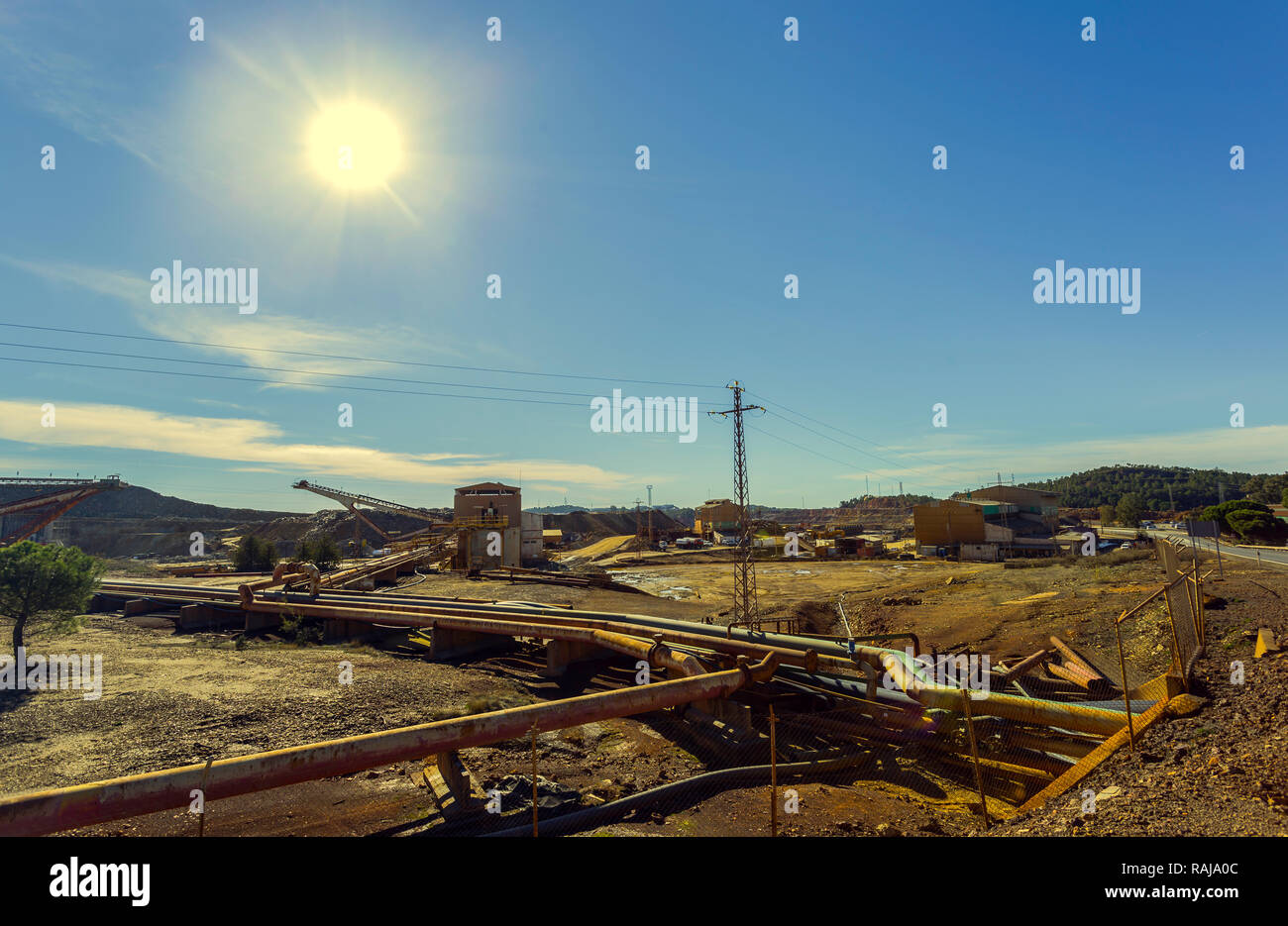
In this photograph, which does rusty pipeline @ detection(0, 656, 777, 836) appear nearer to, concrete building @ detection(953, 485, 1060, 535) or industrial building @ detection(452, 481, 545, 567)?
industrial building @ detection(452, 481, 545, 567)

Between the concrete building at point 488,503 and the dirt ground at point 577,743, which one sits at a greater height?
the concrete building at point 488,503

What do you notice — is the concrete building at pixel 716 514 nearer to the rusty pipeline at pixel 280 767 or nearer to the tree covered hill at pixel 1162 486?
the tree covered hill at pixel 1162 486

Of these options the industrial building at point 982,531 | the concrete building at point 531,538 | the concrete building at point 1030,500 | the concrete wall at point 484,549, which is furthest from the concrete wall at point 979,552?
the concrete wall at point 484,549

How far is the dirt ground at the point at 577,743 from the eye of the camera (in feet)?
22.1

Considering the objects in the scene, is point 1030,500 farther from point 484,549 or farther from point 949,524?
point 484,549

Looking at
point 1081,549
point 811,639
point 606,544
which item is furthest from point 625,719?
point 606,544

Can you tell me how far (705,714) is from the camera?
1234 cm

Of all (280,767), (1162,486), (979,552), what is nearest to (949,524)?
(979,552)

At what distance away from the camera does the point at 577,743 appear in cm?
1157

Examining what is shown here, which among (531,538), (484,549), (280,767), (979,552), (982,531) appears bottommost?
(979,552)

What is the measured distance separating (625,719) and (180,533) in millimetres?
121126

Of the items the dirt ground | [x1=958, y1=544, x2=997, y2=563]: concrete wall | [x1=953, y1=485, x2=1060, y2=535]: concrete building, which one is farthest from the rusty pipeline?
[x1=953, y1=485, x2=1060, y2=535]: concrete building

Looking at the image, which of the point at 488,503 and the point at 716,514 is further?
the point at 716,514
